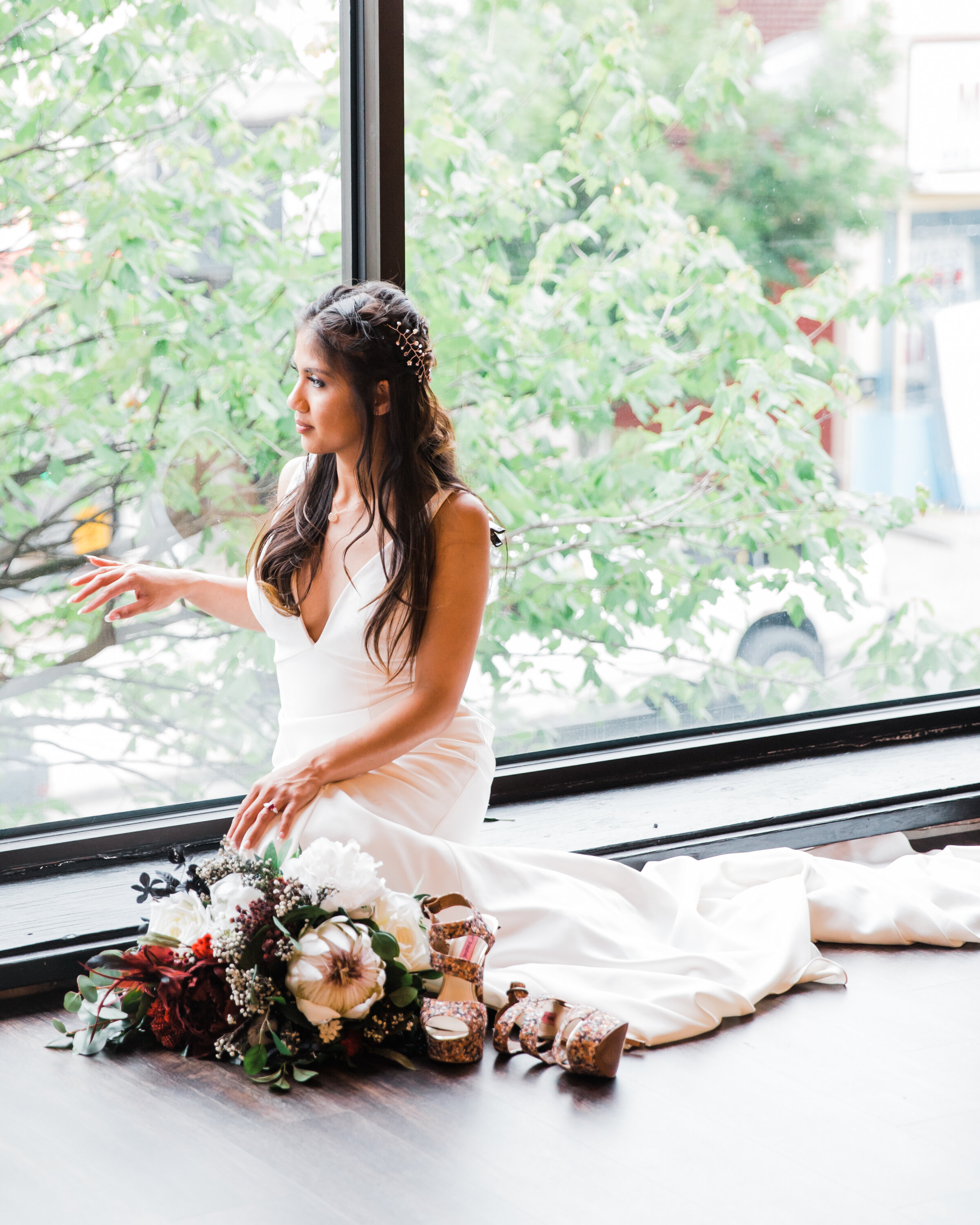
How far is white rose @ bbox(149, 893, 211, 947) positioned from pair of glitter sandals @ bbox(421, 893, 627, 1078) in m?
0.37

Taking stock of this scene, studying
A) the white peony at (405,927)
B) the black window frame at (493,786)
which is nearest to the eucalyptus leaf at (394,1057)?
the white peony at (405,927)

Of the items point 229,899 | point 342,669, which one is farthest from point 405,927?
point 342,669

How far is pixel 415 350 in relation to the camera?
2537 millimetres

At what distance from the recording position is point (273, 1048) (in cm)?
223

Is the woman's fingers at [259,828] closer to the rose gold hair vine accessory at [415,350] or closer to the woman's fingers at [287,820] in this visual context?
the woman's fingers at [287,820]

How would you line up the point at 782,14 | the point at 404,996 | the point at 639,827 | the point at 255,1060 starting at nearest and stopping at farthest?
1. the point at 255,1060
2. the point at 404,996
3. the point at 639,827
4. the point at 782,14

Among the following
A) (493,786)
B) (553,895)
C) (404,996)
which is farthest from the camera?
(493,786)

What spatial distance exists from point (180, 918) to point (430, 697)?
56cm

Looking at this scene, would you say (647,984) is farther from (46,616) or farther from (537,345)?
(537,345)

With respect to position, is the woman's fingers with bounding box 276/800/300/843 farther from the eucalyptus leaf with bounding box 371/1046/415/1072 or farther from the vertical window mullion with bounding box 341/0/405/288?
the vertical window mullion with bounding box 341/0/405/288

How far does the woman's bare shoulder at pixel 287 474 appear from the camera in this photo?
2812mm

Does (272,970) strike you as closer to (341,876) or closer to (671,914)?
(341,876)

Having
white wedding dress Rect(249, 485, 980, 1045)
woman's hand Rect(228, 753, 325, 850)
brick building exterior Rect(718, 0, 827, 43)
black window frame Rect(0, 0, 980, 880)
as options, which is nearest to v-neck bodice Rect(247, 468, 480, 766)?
white wedding dress Rect(249, 485, 980, 1045)

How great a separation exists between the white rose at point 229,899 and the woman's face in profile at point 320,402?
2.55ft
